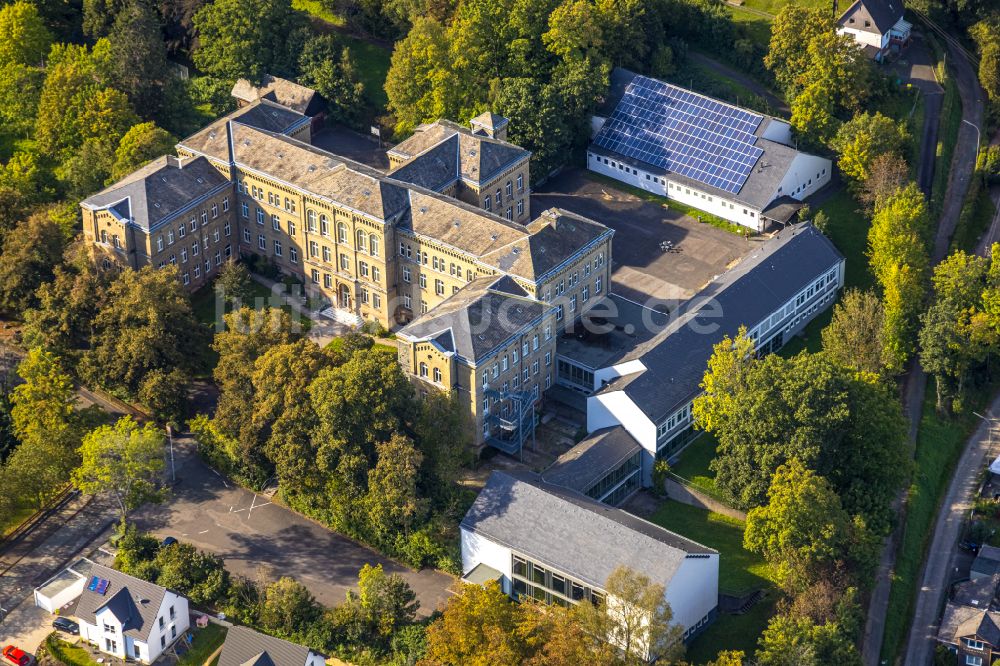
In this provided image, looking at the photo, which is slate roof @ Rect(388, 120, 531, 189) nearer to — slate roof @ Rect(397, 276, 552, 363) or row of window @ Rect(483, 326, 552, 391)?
slate roof @ Rect(397, 276, 552, 363)

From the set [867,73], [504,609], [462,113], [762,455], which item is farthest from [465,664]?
[867,73]

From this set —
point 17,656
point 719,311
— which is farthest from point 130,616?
point 719,311

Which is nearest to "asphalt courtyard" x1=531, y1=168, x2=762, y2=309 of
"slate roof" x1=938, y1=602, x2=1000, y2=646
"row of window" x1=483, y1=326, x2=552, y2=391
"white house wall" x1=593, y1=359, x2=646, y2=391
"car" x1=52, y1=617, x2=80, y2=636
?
"white house wall" x1=593, y1=359, x2=646, y2=391

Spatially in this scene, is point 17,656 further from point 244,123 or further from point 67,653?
point 244,123

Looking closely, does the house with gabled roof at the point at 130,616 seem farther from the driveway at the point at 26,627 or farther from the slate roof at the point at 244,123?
the slate roof at the point at 244,123

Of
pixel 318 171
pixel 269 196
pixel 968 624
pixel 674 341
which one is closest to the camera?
pixel 968 624

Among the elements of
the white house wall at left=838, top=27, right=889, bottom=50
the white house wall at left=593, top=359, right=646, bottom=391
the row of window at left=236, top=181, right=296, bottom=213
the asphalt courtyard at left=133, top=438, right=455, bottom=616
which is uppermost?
the white house wall at left=838, top=27, right=889, bottom=50

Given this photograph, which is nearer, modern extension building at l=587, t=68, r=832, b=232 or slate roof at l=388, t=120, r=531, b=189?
slate roof at l=388, t=120, r=531, b=189
